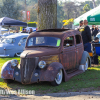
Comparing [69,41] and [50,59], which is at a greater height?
[69,41]

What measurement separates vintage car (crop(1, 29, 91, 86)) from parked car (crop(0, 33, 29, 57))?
630 centimetres

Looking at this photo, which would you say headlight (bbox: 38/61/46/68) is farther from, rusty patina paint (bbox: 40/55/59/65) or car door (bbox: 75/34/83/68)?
car door (bbox: 75/34/83/68)

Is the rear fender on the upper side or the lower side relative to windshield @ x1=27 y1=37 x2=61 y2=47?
lower

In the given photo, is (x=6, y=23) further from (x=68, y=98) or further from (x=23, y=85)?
(x=68, y=98)

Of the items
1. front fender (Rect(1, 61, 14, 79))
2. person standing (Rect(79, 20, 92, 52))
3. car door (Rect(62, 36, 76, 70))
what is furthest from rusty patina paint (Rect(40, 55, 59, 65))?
person standing (Rect(79, 20, 92, 52))

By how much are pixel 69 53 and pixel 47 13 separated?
2730 millimetres

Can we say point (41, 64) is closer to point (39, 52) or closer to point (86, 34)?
point (39, 52)

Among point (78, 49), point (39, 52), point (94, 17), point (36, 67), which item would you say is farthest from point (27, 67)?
point (94, 17)

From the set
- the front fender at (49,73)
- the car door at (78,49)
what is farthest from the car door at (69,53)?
the front fender at (49,73)

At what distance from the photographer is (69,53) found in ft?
24.5

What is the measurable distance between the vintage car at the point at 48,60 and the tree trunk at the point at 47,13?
1.68 metres

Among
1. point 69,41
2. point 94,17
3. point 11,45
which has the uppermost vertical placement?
point 94,17

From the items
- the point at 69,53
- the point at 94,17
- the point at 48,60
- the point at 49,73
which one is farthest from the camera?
the point at 94,17

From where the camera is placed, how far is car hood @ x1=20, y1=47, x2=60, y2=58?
642 centimetres
